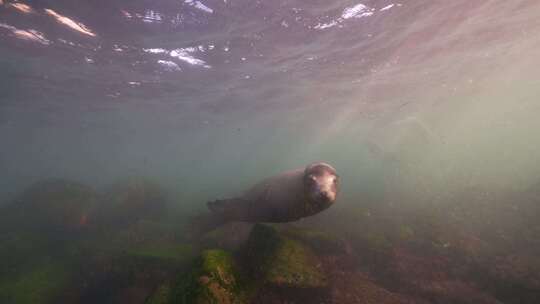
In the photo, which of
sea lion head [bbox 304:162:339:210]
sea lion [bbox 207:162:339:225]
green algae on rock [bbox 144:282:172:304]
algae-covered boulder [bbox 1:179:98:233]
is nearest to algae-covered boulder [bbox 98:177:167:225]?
algae-covered boulder [bbox 1:179:98:233]

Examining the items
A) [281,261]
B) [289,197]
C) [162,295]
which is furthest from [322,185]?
[162,295]

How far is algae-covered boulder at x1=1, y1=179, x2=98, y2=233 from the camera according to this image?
15.0m

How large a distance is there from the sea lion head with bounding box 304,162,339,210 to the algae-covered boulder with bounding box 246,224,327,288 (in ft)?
4.00

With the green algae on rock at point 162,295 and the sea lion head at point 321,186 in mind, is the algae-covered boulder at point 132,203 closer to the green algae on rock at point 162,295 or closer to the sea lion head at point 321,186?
the green algae on rock at point 162,295

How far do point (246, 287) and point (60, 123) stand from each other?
35.6m

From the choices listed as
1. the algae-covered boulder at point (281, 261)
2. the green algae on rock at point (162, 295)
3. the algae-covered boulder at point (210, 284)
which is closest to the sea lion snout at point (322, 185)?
the algae-covered boulder at point (281, 261)

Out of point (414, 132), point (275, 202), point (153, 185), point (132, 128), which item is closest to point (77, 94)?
point (153, 185)

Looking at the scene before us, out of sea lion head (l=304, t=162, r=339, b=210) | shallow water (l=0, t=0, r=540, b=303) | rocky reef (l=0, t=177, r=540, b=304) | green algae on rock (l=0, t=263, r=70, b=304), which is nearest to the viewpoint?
sea lion head (l=304, t=162, r=339, b=210)

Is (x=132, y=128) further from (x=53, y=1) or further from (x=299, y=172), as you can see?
(x=299, y=172)

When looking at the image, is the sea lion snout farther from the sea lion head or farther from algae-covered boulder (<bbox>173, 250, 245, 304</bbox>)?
algae-covered boulder (<bbox>173, 250, 245, 304</bbox>)

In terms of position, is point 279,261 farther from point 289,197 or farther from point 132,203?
point 132,203

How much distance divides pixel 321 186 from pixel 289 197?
953 millimetres

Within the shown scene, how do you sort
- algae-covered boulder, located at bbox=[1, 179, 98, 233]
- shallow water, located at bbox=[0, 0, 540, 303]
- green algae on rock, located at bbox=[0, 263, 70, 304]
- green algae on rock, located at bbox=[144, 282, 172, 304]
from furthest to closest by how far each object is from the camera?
algae-covered boulder, located at bbox=[1, 179, 98, 233] → shallow water, located at bbox=[0, 0, 540, 303] → green algae on rock, located at bbox=[0, 263, 70, 304] → green algae on rock, located at bbox=[144, 282, 172, 304]

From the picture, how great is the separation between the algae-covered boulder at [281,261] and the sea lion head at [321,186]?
4.00 feet
